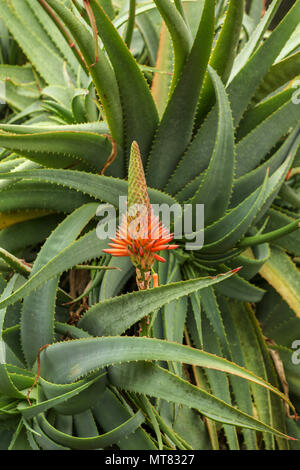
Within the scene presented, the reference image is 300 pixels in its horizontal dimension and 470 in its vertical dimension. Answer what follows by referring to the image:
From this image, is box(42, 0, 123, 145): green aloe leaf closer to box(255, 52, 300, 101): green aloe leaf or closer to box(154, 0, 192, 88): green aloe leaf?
box(154, 0, 192, 88): green aloe leaf

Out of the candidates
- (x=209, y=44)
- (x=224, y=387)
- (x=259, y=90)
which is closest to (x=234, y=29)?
(x=209, y=44)

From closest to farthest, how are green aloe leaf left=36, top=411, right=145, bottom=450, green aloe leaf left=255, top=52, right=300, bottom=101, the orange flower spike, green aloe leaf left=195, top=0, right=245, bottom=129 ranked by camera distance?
1. the orange flower spike
2. green aloe leaf left=36, top=411, right=145, bottom=450
3. green aloe leaf left=195, top=0, right=245, bottom=129
4. green aloe leaf left=255, top=52, right=300, bottom=101

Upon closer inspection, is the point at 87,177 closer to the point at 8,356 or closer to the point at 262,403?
the point at 8,356

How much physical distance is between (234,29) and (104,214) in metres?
0.32

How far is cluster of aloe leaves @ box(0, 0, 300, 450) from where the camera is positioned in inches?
22.1

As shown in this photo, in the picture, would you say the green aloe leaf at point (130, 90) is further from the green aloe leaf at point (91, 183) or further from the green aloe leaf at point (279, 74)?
the green aloe leaf at point (279, 74)

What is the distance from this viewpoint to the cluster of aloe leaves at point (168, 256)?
56 cm

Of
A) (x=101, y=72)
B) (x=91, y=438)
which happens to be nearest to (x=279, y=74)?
(x=101, y=72)

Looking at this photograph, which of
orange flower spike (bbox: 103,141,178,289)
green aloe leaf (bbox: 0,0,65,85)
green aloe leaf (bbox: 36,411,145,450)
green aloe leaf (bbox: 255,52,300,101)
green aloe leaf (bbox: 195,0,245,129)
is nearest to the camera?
orange flower spike (bbox: 103,141,178,289)

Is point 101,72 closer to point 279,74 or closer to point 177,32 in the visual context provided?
point 177,32

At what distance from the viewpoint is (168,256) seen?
73cm

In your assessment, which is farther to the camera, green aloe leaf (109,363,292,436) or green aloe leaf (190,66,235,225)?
green aloe leaf (190,66,235,225)

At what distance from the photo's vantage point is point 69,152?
698mm

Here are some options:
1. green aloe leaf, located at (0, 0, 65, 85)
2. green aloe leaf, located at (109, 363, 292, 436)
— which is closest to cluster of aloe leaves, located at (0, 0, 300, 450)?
green aloe leaf, located at (109, 363, 292, 436)
